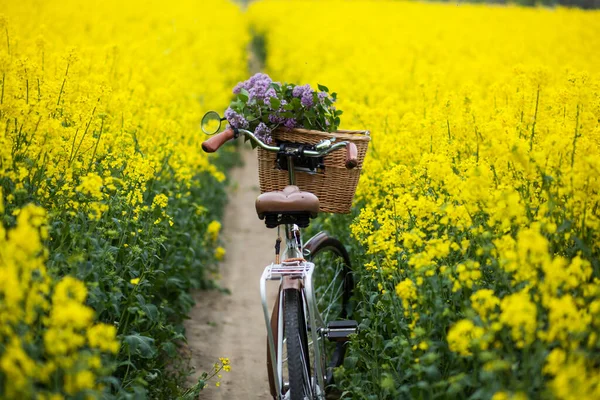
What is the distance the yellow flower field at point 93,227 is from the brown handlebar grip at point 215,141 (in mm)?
601

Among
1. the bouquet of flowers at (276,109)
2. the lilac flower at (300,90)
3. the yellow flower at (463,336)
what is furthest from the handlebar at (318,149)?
the yellow flower at (463,336)

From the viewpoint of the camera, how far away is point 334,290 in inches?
194

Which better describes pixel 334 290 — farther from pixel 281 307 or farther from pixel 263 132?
pixel 263 132

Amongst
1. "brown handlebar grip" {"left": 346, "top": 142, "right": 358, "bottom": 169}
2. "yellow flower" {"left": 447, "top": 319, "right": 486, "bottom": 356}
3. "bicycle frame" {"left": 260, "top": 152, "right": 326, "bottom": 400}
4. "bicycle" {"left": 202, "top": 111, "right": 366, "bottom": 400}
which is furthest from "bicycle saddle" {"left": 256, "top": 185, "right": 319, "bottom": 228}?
"yellow flower" {"left": 447, "top": 319, "right": 486, "bottom": 356}

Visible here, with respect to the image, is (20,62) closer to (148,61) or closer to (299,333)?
(299,333)

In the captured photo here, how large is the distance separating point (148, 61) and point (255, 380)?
246 inches

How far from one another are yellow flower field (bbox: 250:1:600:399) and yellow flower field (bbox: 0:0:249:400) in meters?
1.38

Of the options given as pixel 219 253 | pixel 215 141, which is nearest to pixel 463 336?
pixel 215 141

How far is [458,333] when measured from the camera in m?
2.83

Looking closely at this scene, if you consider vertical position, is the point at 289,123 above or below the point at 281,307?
above

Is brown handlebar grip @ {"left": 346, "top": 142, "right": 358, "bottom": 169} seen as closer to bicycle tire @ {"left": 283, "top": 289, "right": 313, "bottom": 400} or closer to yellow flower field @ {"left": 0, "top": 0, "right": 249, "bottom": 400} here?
bicycle tire @ {"left": 283, "top": 289, "right": 313, "bottom": 400}

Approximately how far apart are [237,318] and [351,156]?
3024mm

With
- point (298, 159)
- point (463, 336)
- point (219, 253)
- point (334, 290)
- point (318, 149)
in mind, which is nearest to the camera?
point (463, 336)

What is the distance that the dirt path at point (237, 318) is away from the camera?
4.98 metres
